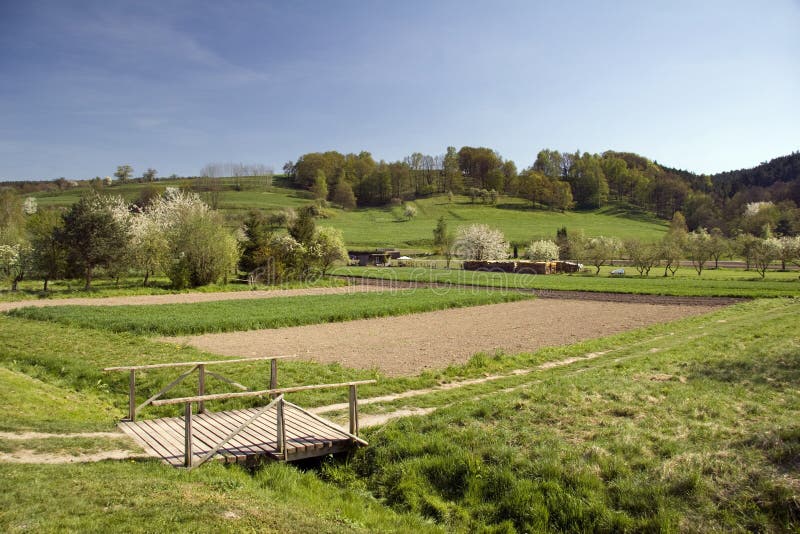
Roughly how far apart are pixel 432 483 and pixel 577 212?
517 feet

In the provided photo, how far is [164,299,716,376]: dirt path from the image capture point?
60.8ft

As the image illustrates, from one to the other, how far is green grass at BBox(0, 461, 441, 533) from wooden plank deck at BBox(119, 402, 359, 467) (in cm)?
42

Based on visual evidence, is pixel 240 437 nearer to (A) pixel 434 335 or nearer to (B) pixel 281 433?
(B) pixel 281 433

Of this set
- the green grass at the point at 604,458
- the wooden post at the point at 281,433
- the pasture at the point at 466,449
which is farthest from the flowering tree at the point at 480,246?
the wooden post at the point at 281,433

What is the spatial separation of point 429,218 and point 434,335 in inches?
4469

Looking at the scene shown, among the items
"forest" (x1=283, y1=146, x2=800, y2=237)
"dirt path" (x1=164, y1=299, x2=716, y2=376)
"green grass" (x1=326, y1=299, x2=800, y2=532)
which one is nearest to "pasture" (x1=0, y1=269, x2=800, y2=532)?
"green grass" (x1=326, y1=299, x2=800, y2=532)

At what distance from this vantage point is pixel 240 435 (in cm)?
938

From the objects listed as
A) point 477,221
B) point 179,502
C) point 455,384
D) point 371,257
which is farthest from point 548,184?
point 179,502

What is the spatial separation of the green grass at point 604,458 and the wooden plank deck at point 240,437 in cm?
57

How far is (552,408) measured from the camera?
1020 cm

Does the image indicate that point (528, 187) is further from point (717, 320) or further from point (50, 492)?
point (50, 492)

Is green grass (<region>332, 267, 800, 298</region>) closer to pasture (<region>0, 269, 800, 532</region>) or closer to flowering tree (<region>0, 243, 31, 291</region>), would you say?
pasture (<region>0, 269, 800, 532</region>)

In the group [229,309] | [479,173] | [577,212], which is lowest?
[229,309]

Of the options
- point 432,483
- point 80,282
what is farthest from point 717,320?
point 80,282
